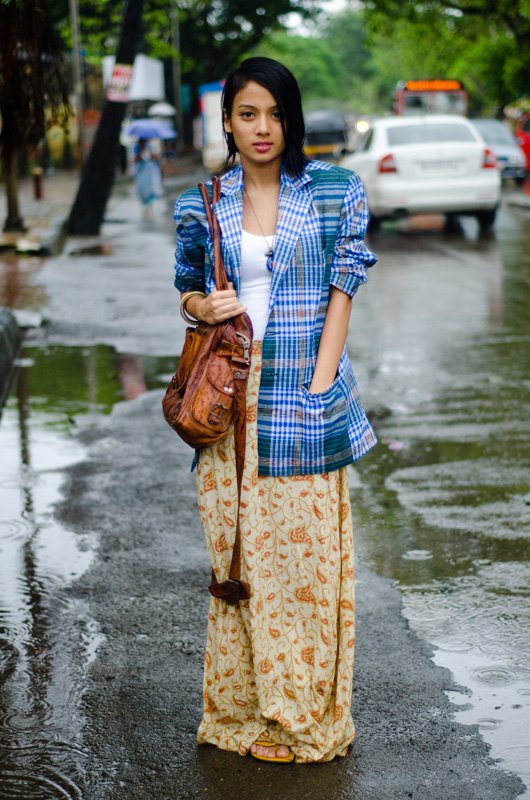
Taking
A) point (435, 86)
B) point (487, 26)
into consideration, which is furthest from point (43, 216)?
point (487, 26)

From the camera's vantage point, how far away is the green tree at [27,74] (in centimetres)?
748

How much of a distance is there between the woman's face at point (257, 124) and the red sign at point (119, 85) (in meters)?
16.0

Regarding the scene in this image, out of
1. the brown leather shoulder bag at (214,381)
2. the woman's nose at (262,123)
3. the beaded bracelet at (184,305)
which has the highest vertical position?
the woman's nose at (262,123)

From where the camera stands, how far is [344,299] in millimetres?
3273

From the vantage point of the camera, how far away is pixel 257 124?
3223 millimetres

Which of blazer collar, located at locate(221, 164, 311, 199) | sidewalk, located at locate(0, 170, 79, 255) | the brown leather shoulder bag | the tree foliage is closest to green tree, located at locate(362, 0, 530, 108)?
sidewalk, located at locate(0, 170, 79, 255)

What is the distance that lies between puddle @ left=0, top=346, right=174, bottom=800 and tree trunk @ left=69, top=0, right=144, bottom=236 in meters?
10.5

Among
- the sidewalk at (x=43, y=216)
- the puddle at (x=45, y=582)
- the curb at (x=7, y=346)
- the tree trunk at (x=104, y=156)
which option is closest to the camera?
the puddle at (x=45, y=582)

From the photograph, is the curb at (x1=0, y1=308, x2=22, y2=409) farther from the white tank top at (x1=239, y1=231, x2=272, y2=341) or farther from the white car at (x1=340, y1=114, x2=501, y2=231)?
the white car at (x1=340, y1=114, x2=501, y2=231)

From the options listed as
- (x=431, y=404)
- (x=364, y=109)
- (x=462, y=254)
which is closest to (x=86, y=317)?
(x=431, y=404)

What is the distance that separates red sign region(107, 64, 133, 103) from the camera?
1862 centimetres

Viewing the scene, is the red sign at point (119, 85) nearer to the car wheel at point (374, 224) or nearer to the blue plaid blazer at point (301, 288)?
the car wheel at point (374, 224)

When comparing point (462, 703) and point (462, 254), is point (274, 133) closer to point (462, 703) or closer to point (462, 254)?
point (462, 703)

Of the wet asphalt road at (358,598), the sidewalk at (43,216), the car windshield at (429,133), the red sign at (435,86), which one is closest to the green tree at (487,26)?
the red sign at (435,86)
